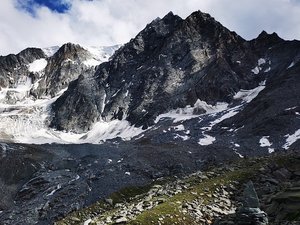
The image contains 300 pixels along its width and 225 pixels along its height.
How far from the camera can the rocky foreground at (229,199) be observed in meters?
41.3

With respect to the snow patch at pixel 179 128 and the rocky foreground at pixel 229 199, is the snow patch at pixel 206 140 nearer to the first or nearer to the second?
the snow patch at pixel 179 128

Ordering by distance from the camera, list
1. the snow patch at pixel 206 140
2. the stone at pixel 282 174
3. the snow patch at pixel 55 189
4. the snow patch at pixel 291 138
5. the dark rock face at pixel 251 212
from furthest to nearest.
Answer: the snow patch at pixel 206 140
the snow patch at pixel 291 138
the snow patch at pixel 55 189
the stone at pixel 282 174
the dark rock face at pixel 251 212

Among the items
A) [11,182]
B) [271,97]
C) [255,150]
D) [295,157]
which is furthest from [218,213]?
[271,97]

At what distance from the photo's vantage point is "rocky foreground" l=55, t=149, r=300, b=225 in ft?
136

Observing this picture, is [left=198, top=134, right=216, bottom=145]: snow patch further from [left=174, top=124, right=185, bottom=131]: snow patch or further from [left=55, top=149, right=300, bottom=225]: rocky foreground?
[left=55, top=149, right=300, bottom=225]: rocky foreground

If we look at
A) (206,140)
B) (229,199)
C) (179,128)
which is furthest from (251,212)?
(179,128)

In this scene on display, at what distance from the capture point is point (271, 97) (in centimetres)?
19100

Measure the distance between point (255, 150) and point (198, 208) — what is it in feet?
296

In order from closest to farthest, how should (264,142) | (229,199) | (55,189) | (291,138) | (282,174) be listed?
(229,199) < (282,174) < (55,189) < (291,138) < (264,142)

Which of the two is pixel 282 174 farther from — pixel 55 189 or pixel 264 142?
pixel 264 142

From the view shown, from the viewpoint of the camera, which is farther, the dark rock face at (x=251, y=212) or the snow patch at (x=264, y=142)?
the snow patch at (x=264, y=142)

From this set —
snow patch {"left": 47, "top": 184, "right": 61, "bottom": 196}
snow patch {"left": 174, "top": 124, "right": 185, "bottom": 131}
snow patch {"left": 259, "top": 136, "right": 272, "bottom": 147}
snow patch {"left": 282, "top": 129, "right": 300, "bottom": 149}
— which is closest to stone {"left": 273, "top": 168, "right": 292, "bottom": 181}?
snow patch {"left": 47, "top": 184, "right": 61, "bottom": 196}

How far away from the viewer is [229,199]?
55125 mm

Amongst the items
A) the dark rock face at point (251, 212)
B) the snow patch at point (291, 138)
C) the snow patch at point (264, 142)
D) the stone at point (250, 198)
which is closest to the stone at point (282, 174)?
the dark rock face at point (251, 212)
